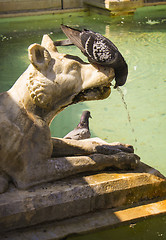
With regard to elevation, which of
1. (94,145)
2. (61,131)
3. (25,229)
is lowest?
(61,131)

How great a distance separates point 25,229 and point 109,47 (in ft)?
5.49

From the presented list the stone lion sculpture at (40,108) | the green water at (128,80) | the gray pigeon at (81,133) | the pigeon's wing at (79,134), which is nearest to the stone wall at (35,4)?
the green water at (128,80)

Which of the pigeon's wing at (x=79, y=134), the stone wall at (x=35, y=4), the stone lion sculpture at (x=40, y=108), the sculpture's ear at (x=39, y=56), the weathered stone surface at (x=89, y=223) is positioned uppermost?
the sculpture's ear at (x=39, y=56)

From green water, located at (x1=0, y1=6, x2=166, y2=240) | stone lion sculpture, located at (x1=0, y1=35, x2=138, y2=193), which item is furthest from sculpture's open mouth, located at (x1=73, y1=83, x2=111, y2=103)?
green water, located at (x1=0, y1=6, x2=166, y2=240)

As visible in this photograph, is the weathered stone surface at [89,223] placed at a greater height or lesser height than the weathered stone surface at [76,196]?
lesser

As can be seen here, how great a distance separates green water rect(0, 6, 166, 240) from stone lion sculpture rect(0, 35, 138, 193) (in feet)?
2.26

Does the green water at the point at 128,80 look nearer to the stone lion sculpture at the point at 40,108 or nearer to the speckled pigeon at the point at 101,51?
the stone lion sculpture at the point at 40,108

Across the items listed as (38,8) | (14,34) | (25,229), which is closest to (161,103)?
(25,229)

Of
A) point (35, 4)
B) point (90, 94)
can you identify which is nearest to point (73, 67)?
point (90, 94)

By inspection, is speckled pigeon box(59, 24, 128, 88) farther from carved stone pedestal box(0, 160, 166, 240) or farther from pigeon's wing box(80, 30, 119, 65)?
carved stone pedestal box(0, 160, 166, 240)

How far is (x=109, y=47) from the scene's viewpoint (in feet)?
11.5

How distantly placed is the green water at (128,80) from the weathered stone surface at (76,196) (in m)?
0.26

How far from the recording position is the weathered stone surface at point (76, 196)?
3.44 metres

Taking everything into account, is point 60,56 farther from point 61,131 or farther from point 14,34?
point 14,34
